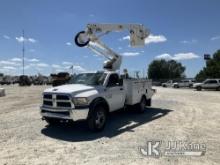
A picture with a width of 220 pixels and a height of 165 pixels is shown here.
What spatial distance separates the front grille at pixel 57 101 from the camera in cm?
915

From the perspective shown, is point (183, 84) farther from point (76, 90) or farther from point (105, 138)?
point (105, 138)

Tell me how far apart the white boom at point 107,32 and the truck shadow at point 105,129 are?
261cm

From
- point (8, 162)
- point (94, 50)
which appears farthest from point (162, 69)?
point (8, 162)

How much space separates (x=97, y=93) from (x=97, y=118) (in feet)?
2.82

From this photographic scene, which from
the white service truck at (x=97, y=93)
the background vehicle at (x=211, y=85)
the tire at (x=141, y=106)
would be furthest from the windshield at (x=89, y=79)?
the background vehicle at (x=211, y=85)

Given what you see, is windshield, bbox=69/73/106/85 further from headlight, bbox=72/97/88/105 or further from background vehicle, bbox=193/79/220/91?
background vehicle, bbox=193/79/220/91

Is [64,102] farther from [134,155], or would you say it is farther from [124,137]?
[134,155]

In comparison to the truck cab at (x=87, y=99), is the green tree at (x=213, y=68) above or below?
above

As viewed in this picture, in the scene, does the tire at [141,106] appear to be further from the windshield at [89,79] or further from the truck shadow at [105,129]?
the windshield at [89,79]

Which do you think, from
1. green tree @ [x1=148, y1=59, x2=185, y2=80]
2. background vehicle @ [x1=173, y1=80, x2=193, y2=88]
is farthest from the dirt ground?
green tree @ [x1=148, y1=59, x2=185, y2=80]

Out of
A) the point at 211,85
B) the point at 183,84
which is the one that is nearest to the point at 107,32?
the point at 211,85

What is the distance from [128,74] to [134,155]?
21.6 ft

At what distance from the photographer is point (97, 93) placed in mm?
9836

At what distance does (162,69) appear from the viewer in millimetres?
128750
